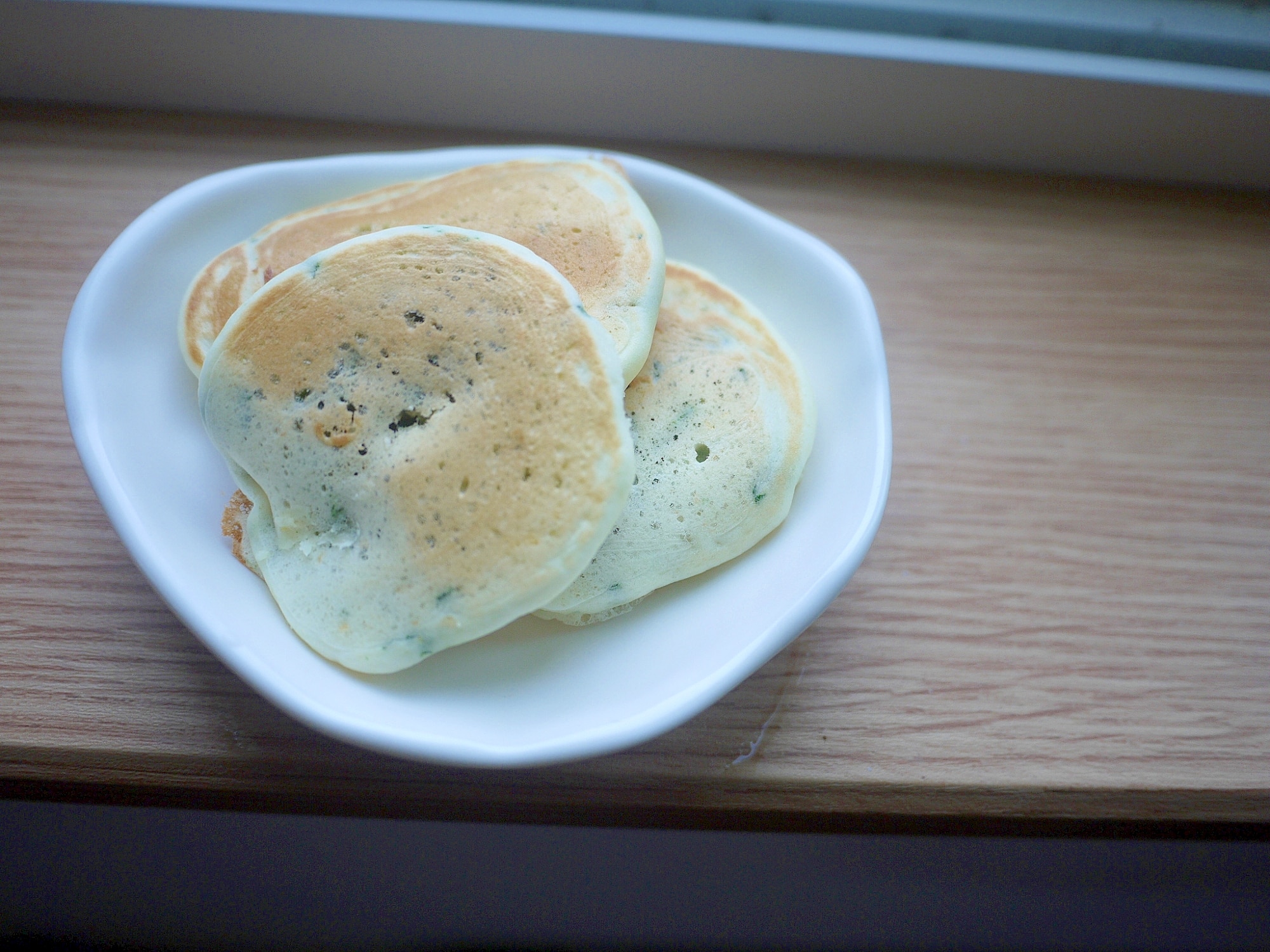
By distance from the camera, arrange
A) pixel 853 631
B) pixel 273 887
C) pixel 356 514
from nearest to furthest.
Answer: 1. pixel 356 514
2. pixel 853 631
3. pixel 273 887

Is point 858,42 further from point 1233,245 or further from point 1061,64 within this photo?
point 1233,245

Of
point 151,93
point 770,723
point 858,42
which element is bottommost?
point 770,723

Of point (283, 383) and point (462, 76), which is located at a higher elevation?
point (462, 76)

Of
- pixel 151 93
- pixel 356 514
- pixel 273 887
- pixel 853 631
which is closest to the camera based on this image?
Answer: pixel 356 514

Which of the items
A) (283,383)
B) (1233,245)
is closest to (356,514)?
(283,383)

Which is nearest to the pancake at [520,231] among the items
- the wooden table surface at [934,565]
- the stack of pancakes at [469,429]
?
the stack of pancakes at [469,429]

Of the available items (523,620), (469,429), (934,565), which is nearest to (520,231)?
(469,429)
